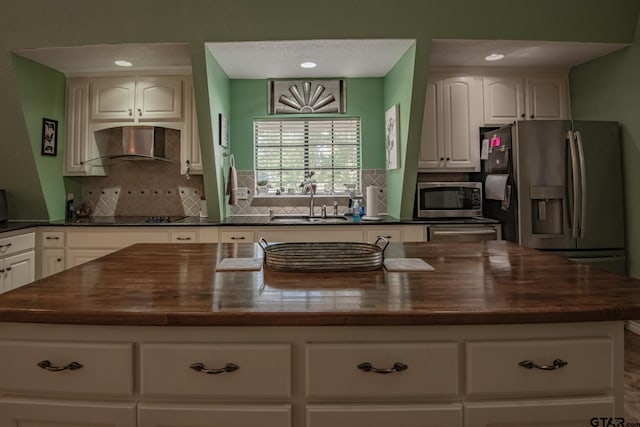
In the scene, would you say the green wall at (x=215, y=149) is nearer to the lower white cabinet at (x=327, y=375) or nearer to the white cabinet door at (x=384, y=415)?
the lower white cabinet at (x=327, y=375)

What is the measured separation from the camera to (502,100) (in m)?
4.02

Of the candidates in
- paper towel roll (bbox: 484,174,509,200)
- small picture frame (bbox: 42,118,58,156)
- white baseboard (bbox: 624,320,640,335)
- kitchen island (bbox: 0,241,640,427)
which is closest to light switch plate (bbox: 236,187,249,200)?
small picture frame (bbox: 42,118,58,156)

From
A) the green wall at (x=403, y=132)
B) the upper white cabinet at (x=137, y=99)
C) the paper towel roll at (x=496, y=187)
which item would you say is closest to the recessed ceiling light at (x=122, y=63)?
the upper white cabinet at (x=137, y=99)

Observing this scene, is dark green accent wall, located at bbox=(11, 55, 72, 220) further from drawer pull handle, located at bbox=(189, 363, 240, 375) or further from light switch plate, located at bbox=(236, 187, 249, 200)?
→ drawer pull handle, located at bbox=(189, 363, 240, 375)

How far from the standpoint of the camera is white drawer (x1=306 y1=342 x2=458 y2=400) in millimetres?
1079

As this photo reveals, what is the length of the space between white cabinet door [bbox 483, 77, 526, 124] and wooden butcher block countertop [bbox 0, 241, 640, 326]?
264 centimetres

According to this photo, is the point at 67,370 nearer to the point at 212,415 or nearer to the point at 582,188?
the point at 212,415

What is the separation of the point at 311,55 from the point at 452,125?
1552 millimetres

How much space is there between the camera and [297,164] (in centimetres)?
445

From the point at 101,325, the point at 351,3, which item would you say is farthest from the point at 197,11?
the point at 101,325

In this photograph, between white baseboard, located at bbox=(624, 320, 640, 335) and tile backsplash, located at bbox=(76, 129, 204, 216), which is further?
tile backsplash, located at bbox=(76, 129, 204, 216)

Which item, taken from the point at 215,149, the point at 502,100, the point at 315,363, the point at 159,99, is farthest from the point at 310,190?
the point at 315,363

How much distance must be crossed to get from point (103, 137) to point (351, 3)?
292 centimetres

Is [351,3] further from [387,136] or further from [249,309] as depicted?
[249,309]
